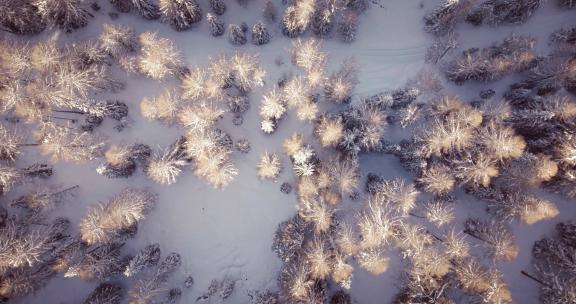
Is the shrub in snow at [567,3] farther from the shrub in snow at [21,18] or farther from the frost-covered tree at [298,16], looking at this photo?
the shrub in snow at [21,18]

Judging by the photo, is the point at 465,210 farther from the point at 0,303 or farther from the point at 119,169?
the point at 0,303

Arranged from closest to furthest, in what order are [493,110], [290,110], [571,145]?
[571,145] → [493,110] → [290,110]

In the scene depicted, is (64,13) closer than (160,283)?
No

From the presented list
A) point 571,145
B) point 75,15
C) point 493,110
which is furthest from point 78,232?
point 571,145

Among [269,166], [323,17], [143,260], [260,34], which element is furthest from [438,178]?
[143,260]

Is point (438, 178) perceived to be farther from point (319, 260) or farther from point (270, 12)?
point (270, 12)

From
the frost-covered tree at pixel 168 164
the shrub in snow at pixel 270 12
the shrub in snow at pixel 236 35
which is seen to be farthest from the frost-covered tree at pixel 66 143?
the shrub in snow at pixel 270 12

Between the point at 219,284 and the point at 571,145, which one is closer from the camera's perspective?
the point at 571,145

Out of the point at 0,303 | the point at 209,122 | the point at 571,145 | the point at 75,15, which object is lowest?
the point at 0,303
